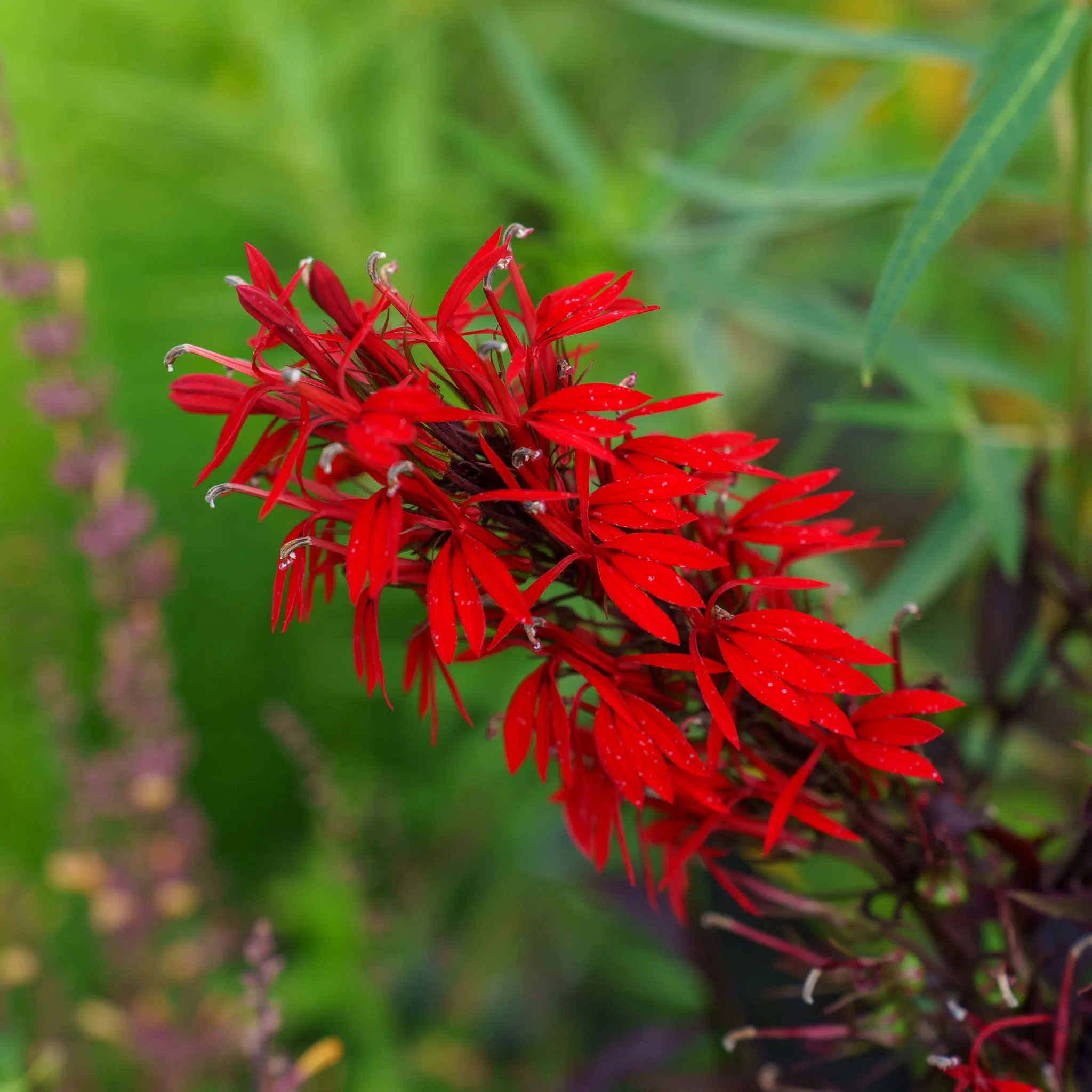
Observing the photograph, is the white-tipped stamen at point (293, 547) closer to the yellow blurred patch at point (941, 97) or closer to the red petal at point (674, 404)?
the red petal at point (674, 404)

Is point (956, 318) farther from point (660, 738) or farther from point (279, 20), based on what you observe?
point (660, 738)

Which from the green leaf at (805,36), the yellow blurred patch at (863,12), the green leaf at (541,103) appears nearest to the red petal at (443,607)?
the green leaf at (805,36)

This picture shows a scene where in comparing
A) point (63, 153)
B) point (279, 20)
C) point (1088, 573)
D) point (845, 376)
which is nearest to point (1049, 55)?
point (1088, 573)

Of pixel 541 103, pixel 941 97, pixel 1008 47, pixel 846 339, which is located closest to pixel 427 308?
pixel 541 103

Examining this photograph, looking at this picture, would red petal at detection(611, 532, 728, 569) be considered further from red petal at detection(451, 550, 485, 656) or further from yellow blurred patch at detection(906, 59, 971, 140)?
yellow blurred patch at detection(906, 59, 971, 140)

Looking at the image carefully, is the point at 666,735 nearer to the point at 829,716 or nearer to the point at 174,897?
the point at 829,716

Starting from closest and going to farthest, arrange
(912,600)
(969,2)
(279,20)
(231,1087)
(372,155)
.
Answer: (912,600) → (231,1087) → (279,20) → (372,155) → (969,2)
